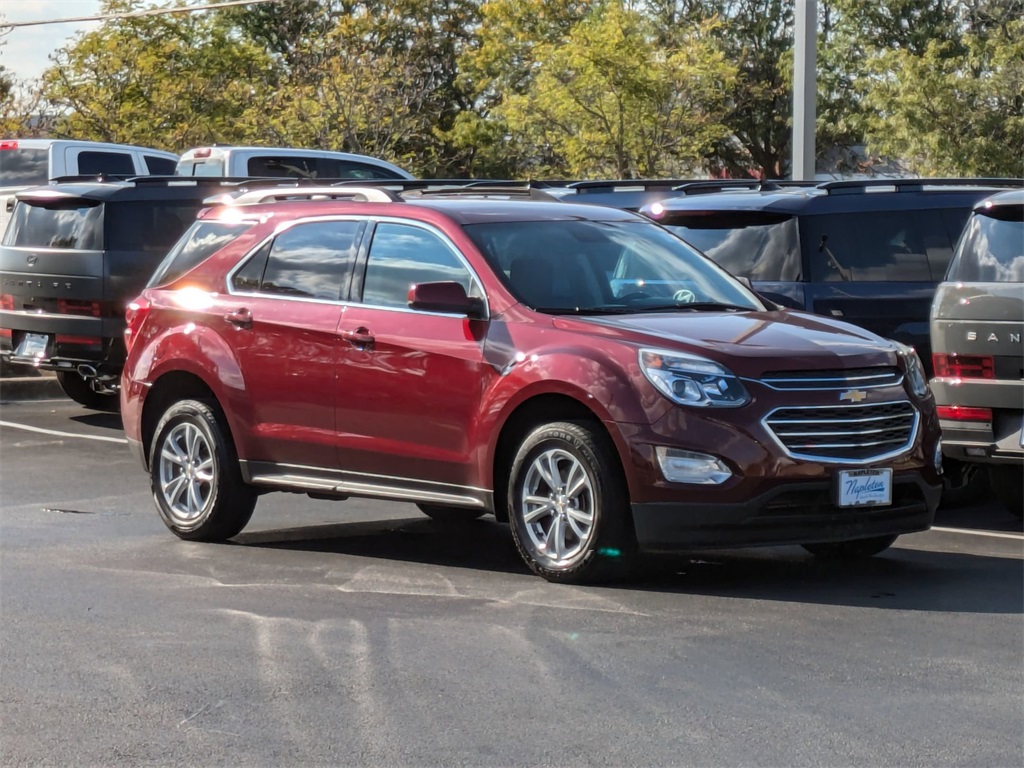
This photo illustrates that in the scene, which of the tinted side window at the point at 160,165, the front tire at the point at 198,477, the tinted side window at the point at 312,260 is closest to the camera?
the tinted side window at the point at 312,260

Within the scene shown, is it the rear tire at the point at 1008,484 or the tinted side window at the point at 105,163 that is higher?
the tinted side window at the point at 105,163

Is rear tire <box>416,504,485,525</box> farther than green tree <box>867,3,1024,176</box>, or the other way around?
green tree <box>867,3,1024,176</box>

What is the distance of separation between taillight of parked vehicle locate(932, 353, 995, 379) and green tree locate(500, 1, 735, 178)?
102ft

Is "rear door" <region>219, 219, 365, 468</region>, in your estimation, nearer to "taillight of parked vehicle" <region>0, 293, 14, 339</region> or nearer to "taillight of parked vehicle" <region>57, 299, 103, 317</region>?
"taillight of parked vehicle" <region>57, 299, 103, 317</region>

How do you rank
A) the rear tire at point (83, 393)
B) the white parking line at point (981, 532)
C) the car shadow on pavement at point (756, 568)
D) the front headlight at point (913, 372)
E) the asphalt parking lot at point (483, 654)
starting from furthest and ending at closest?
the rear tire at point (83, 393)
the white parking line at point (981, 532)
the front headlight at point (913, 372)
the car shadow on pavement at point (756, 568)
the asphalt parking lot at point (483, 654)

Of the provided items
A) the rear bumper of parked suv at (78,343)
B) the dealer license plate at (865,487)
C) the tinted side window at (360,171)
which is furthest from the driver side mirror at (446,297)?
the tinted side window at (360,171)

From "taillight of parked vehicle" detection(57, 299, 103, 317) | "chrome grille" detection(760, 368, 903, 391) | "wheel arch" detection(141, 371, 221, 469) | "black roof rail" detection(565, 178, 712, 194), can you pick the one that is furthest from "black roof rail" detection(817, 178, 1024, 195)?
"taillight of parked vehicle" detection(57, 299, 103, 317)

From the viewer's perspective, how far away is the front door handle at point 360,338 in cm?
859

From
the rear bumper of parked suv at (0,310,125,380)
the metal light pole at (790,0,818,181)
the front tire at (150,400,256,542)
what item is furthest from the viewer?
the metal light pole at (790,0,818,181)

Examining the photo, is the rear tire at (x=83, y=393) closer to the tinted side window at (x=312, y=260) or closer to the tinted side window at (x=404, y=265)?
the tinted side window at (x=312, y=260)

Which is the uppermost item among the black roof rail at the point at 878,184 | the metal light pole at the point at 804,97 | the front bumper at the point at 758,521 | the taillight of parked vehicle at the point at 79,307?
the metal light pole at the point at 804,97

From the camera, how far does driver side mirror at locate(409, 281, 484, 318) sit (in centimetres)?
816

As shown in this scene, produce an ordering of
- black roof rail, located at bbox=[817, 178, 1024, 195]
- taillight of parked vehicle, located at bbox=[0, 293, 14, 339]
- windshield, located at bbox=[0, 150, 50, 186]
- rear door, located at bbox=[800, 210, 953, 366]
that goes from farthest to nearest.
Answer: windshield, located at bbox=[0, 150, 50, 186] < taillight of parked vehicle, located at bbox=[0, 293, 14, 339] < black roof rail, located at bbox=[817, 178, 1024, 195] < rear door, located at bbox=[800, 210, 953, 366]

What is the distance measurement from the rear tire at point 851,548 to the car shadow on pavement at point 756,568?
0.21ft
